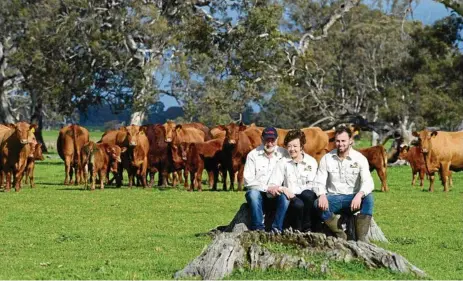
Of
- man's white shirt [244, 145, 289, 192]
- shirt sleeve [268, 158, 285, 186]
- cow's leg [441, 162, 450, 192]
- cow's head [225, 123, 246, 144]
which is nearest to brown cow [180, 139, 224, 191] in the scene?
cow's head [225, 123, 246, 144]

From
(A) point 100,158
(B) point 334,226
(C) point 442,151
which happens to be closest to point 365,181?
(B) point 334,226

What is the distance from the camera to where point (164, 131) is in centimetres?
2752

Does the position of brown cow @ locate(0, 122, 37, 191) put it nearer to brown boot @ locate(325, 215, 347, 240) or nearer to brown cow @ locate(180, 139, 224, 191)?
brown cow @ locate(180, 139, 224, 191)

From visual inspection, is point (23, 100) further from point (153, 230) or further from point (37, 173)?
point (153, 230)

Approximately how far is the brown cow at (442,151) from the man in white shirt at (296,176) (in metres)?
13.7

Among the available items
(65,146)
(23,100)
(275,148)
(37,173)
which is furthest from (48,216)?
(23,100)

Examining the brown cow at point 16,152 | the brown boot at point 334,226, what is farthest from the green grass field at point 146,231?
the brown boot at point 334,226

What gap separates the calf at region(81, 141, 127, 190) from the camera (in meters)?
25.2

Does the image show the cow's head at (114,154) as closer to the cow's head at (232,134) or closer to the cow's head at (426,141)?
the cow's head at (232,134)

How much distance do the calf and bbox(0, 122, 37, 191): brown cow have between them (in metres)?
1.51

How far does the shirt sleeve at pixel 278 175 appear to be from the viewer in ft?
40.2

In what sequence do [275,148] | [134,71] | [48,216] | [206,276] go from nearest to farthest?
[206,276] < [275,148] < [48,216] < [134,71]

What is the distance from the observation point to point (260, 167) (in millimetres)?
12500

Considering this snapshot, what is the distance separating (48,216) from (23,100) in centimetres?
7589
